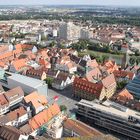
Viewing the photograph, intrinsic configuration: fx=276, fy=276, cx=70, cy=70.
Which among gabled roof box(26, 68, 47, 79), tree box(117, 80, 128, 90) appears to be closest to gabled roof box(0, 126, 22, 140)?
gabled roof box(26, 68, 47, 79)

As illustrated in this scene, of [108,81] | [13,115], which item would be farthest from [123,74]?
[13,115]

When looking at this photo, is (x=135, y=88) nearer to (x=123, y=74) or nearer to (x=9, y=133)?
(x=123, y=74)

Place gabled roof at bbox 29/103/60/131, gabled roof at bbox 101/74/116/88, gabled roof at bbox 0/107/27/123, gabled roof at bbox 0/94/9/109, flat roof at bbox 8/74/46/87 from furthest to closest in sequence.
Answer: gabled roof at bbox 101/74/116/88, flat roof at bbox 8/74/46/87, gabled roof at bbox 0/94/9/109, gabled roof at bbox 0/107/27/123, gabled roof at bbox 29/103/60/131

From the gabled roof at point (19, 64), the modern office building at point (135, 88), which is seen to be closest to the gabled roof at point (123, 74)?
the modern office building at point (135, 88)

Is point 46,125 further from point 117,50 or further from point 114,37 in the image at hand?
point 114,37

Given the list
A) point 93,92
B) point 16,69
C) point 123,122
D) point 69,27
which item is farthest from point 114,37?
point 123,122

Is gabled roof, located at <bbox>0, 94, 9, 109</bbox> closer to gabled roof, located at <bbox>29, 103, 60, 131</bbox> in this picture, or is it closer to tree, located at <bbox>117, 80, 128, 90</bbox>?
gabled roof, located at <bbox>29, 103, 60, 131</bbox>

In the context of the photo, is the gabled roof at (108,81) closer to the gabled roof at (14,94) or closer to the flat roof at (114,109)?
the flat roof at (114,109)
